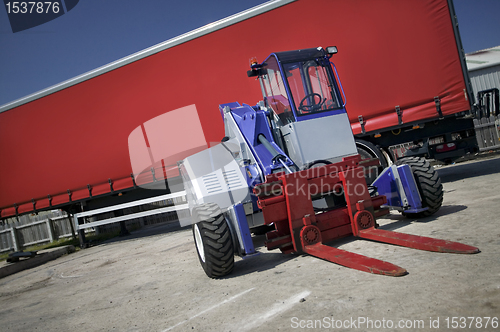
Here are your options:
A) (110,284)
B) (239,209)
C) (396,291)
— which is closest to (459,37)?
(239,209)

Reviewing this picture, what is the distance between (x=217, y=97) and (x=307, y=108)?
13.4ft

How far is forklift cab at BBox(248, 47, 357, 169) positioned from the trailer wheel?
4.79 feet

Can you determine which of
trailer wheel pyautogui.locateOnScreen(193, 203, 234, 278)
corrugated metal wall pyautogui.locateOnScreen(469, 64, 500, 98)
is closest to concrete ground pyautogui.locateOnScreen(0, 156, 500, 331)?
trailer wheel pyautogui.locateOnScreen(193, 203, 234, 278)

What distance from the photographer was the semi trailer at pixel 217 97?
25.1 feet

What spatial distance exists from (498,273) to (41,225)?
56.8 ft

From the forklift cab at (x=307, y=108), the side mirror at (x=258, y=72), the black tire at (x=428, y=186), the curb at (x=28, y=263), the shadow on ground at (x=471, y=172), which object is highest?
the side mirror at (x=258, y=72)

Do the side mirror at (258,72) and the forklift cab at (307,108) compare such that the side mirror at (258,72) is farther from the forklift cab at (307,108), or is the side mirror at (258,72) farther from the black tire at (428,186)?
the black tire at (428,186)

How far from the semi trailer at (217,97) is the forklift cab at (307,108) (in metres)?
2.93

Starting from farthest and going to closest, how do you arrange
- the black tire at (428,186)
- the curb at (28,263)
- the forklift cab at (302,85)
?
the curb at (28,263) → the forklift cab at (302,85) → the black tire at (428,186)

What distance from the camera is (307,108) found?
17.0 ft

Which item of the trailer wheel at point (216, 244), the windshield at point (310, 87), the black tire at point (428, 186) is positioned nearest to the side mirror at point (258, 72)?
the windshield at point (310, 87)

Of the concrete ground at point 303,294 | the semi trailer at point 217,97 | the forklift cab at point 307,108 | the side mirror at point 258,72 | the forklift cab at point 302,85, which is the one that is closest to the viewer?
the concrete ground at point 303,294

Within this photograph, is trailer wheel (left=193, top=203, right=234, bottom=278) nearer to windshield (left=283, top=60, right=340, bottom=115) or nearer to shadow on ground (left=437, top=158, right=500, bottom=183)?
windshield (left=283, top=60, right=340, bottom=115)

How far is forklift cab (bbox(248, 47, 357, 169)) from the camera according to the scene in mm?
4996
